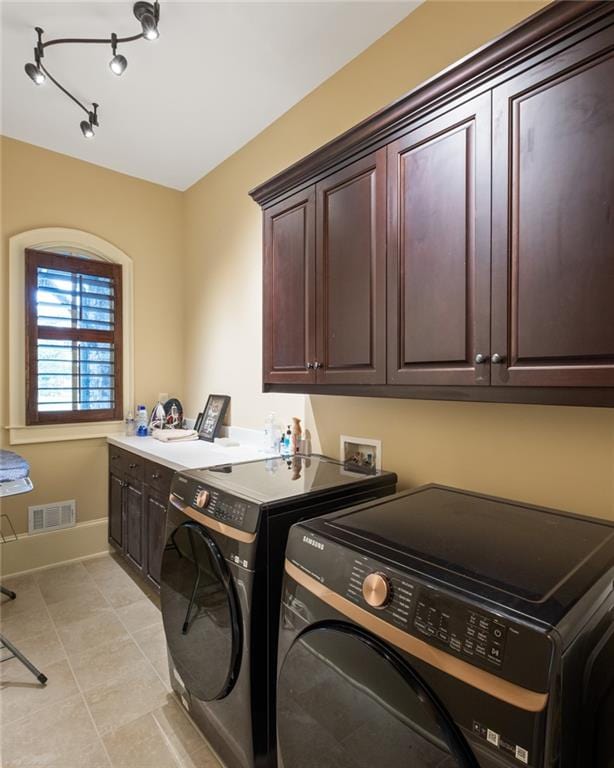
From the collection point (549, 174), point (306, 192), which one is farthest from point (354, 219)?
point (549, 174)

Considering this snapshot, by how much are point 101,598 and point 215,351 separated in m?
1.85

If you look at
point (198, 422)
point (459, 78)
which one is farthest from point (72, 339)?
point (459, 78)

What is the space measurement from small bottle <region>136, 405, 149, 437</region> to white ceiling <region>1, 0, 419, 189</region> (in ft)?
6.41

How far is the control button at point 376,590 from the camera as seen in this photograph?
875 mm

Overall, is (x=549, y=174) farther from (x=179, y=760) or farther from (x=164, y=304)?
(x=164, y=304)

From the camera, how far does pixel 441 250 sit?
4.23 ft

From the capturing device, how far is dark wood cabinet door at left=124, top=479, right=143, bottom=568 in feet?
8.89

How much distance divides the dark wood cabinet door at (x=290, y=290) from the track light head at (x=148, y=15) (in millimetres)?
904

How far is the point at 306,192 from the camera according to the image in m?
1.78

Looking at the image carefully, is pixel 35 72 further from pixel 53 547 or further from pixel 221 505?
pixel 53 547

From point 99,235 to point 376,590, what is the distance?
11.2 feet

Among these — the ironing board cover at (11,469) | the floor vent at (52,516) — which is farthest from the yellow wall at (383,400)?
the ironing board cover at (11,469)

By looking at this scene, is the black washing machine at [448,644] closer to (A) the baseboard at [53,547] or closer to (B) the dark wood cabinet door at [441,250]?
(B) the dark wood cabinet door at [441,250]

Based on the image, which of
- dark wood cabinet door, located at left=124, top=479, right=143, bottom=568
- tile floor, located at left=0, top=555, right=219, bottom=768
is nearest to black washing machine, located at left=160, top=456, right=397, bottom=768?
tile floor, located at left=0, top=555, right=219, bottom=768
